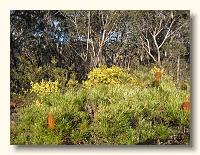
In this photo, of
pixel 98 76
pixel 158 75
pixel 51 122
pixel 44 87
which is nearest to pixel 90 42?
pixel 98 76

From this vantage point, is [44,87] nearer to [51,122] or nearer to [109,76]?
[51,122]

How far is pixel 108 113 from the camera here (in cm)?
362

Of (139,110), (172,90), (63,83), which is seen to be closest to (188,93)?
(172,90)

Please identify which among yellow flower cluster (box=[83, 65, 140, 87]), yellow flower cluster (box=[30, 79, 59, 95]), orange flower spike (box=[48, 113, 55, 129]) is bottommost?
orange flower spike (box=[48, 113, 55, 129])

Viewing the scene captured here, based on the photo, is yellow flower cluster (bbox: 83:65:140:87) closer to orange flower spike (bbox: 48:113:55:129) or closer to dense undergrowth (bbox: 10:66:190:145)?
dense undergrowth (bbox: 10:66:190:145)

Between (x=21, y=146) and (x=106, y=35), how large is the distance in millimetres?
1254

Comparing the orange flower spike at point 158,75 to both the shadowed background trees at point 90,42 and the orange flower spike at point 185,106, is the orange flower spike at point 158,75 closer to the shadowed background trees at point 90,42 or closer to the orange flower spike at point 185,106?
the shadowed background trees at point 90,42

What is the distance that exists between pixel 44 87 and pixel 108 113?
62 cm

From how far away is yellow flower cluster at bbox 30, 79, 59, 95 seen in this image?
3689 millimetres

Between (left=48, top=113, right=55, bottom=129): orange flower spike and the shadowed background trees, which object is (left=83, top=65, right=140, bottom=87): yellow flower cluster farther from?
(left=48, top=113, right=55, bottom=129): orange flower spike

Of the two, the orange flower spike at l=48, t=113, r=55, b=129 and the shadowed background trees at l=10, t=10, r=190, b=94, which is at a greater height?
the shadowed background trees at l=10, t=10, r=190, b=94

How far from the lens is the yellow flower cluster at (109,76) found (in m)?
3.69

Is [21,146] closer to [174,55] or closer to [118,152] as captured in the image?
[118,152]

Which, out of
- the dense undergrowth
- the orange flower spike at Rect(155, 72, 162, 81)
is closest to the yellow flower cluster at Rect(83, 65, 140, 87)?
the dense undergrowth
